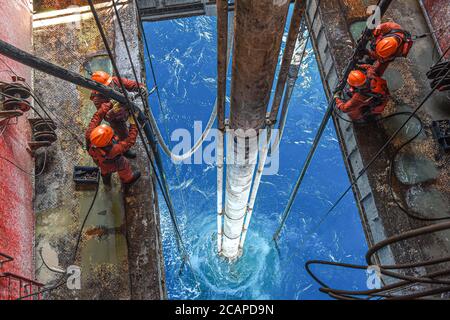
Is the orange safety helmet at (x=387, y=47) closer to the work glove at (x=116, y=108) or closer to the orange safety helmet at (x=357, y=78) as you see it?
the orange safety helmet at (x=357, y=78)

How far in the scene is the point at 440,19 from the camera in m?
8.47

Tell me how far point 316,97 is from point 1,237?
11.4 m

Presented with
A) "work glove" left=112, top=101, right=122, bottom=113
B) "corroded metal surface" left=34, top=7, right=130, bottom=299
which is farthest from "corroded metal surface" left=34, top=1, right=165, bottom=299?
"work glove" left=112, top=101, right=122, bottom=113

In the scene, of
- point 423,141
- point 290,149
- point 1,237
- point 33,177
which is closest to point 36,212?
point 33,177

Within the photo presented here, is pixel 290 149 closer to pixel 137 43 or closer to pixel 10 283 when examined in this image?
pixel 137 43

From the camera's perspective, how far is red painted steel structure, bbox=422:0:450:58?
8.23 metres

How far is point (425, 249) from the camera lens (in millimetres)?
6754

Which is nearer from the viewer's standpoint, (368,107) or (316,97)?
(368,107)

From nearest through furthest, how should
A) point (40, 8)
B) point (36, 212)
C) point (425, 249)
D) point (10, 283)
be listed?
point (10, 283)
point (425, 249)
point (36, 212)
point (40, 8)

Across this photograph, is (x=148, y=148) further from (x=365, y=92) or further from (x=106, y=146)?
(x=365, y=92)

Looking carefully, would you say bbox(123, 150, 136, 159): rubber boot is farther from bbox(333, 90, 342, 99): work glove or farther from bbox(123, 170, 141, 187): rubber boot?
bbox(333, 90, 342, 99): work glove

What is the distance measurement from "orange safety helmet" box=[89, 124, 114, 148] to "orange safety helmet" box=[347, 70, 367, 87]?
4313mm

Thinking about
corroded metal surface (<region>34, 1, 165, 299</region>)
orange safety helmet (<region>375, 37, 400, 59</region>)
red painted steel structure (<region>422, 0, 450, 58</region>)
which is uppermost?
red painted steel structure (<region>422, 0, 450, 58</region>)

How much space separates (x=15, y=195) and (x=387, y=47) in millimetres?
6917
